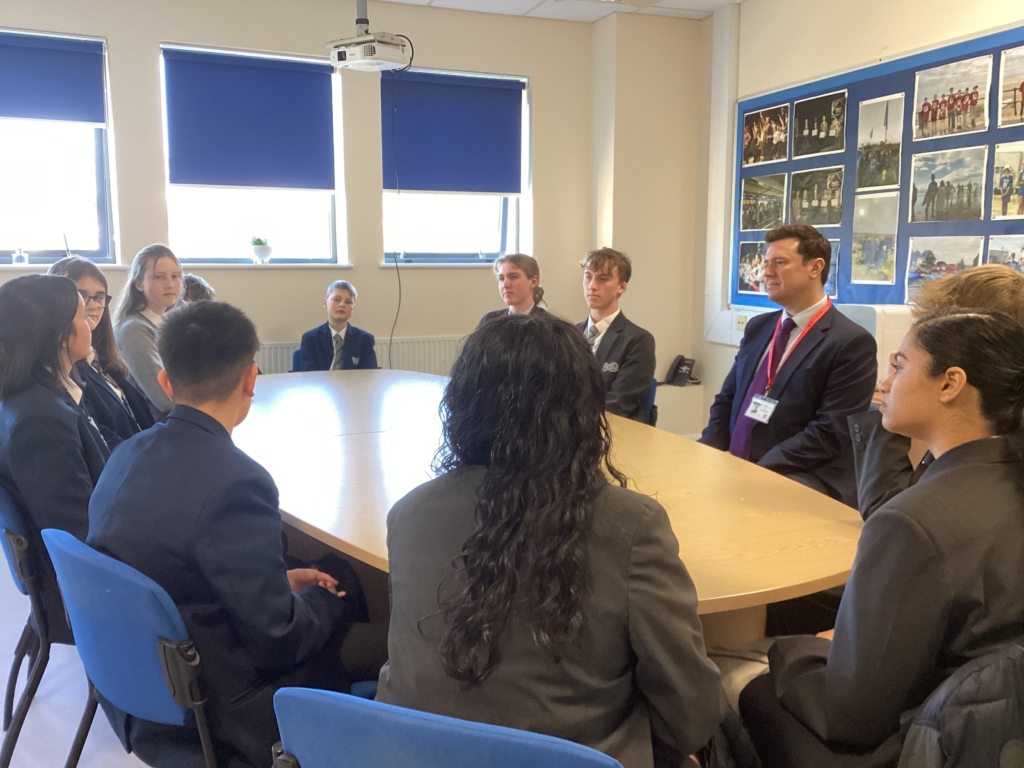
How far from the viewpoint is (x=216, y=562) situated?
1403 millimetres

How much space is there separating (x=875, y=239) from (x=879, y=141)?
22.6 inches

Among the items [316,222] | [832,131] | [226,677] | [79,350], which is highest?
[832,131]

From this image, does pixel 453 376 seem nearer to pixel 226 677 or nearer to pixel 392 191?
pixel 226 677

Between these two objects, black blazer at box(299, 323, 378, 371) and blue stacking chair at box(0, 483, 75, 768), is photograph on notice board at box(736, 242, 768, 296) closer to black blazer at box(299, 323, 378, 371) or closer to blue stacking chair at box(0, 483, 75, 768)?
black blazer at box(299, 323, 378, 371)

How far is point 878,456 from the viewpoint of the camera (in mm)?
1766

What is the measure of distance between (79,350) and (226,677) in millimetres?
1140

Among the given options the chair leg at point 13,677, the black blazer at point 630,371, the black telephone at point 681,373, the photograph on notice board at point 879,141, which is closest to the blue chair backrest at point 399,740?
the chair leg at point 13,677

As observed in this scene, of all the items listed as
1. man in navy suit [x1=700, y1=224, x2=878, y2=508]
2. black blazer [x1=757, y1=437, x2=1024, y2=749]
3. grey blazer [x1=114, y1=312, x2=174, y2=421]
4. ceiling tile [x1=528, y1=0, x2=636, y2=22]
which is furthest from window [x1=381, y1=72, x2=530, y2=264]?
black blazer [x1=757, y1=437, x2=1024, y2=749]

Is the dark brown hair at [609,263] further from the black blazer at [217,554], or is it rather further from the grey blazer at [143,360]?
the black blazer at [217,554]

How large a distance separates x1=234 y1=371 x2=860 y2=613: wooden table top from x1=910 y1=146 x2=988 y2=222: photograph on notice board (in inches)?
99.9

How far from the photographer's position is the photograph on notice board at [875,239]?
15.4 ft

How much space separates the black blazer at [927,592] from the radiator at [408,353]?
4777 millimetres

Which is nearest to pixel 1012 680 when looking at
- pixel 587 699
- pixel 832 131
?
pixel 587 699

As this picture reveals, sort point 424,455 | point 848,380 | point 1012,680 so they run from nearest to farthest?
point 1012,680, point 424,455, point 848,380
